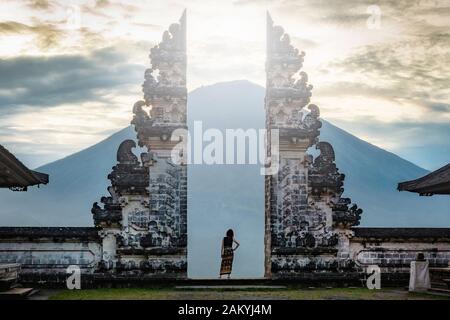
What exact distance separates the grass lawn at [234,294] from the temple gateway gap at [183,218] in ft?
3.52

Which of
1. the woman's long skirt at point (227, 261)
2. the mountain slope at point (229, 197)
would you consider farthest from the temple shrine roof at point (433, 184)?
the mountain slope at point (229, 197)

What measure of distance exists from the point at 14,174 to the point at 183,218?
4806mm

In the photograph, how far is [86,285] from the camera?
65.2ft

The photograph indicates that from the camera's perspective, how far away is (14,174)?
1777 cm

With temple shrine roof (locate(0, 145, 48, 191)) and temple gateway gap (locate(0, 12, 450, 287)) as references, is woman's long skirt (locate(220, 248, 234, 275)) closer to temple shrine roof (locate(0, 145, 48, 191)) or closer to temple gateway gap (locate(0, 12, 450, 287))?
temple gateway gap (locate(0, 12, 450, 287))

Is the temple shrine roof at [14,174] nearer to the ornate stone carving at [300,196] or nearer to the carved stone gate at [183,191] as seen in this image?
the carved stone gate at [183,191]

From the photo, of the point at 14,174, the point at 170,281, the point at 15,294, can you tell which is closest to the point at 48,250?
the point at 15,294

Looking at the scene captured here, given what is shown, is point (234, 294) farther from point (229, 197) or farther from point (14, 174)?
point (229, 197)

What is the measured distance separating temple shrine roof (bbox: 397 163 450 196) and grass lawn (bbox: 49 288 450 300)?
2.64 m

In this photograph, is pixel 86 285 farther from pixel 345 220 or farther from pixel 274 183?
pixel 345 220

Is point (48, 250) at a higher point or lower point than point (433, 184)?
lower

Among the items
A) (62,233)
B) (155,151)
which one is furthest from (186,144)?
(62,233)
